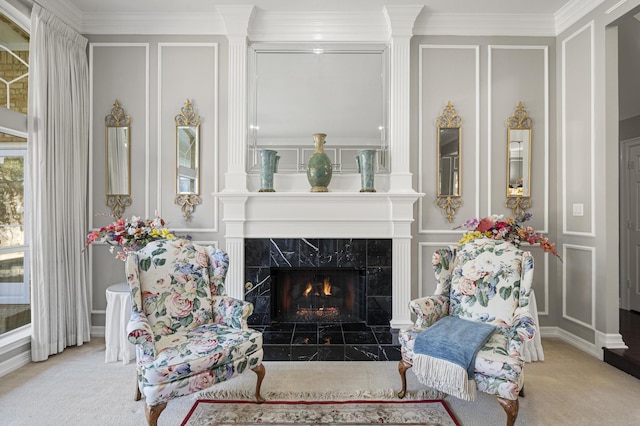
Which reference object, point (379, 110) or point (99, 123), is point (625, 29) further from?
point (99, 123)

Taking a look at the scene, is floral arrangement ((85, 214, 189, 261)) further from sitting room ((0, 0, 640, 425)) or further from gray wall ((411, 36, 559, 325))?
gray wall ((411, 36, 559, 325))

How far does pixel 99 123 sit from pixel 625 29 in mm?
5222

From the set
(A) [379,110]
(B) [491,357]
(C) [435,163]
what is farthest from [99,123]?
(B) [491,357]

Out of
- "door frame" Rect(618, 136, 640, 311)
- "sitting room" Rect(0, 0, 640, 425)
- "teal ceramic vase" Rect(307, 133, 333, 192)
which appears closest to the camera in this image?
"sitting room" Rect(0, 0, 640, 425)

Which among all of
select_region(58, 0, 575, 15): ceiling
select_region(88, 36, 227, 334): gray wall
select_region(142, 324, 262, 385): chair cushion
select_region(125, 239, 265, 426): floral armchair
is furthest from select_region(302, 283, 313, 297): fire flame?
select_region(58, 0, 575, 15): ceiling

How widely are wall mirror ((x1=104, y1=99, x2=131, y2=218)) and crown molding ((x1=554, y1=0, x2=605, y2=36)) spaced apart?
4310 mm

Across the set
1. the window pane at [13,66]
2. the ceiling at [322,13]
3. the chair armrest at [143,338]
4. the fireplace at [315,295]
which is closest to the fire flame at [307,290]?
the fireplace at [315,295]

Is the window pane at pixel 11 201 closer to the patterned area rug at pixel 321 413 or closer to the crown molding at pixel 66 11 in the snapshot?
the crown molding at pixel 66 11

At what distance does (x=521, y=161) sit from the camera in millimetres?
3480

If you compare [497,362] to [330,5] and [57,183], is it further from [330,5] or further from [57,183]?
[57,183]

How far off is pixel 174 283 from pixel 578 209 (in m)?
3.49

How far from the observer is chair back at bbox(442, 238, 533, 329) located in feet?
7.36

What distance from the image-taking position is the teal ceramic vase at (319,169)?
10.7ft

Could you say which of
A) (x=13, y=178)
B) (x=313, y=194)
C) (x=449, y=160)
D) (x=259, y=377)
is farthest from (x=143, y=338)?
(x=449, y=160)
